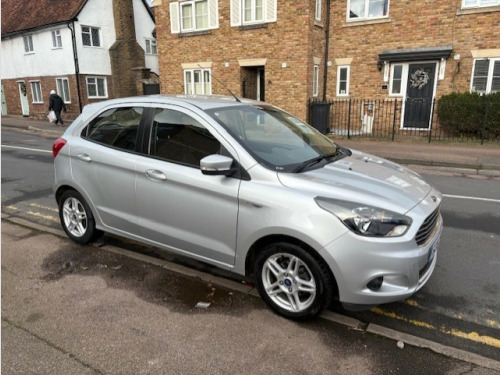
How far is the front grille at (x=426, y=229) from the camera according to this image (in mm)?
2924

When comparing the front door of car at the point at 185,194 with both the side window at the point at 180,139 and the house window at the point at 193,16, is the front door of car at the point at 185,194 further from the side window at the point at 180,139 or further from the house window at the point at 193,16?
the house window at the point at 193,16

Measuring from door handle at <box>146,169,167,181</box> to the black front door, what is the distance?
43.5 feet

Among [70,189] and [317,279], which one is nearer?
[317,279]

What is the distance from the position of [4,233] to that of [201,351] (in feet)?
12.2

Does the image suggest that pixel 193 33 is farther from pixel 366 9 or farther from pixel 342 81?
pixel 366 9

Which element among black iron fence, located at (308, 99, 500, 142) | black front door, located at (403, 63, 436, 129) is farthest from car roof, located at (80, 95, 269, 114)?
black front door, located at (403, 63, 436, 129)

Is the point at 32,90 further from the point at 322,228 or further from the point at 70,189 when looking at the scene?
the point at 322,228

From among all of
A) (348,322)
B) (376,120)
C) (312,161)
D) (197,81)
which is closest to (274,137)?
(312,161)

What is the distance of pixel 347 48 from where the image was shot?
15.6 meters

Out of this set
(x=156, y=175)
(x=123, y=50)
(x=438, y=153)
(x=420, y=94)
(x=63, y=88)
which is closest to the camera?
(x=156, y=175)

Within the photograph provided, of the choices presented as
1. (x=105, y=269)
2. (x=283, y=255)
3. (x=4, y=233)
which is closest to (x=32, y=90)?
(x=4, y=233)

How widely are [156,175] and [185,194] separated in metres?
0.37

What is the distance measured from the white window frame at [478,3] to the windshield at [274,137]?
1256 centimetres

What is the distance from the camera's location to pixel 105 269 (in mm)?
4066
